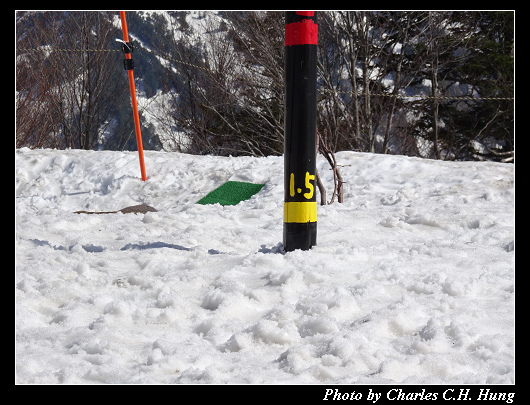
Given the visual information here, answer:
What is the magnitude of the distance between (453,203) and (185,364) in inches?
167

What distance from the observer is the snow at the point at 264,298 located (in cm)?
212

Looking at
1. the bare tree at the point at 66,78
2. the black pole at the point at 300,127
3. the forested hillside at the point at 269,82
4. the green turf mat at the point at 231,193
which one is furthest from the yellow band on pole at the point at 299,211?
the bare tree at the point at 66,78


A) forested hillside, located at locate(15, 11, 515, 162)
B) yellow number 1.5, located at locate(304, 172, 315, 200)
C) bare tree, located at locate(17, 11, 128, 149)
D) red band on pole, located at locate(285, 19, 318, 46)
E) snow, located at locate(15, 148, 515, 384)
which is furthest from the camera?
forested hillside, located at locate(15, 11, 515, 162)

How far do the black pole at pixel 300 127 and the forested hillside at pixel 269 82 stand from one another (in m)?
11.4

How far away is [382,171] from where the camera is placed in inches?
319

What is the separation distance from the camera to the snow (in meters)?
2.12

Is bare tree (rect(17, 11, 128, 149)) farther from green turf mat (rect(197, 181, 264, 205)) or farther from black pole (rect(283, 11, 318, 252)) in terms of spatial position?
black pole (rect(283, 11, 318, 252))

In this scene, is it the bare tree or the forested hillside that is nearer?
the bare tree

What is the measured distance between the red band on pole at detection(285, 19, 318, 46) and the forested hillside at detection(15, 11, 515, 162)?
1150 cm

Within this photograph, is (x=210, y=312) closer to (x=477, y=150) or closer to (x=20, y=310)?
(x=20, y=310)

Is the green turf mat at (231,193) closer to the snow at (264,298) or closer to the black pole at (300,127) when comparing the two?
the snow at (264,298)

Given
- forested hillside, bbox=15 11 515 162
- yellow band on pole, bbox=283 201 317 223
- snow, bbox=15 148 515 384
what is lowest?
snow, bbox=15 148 515 384

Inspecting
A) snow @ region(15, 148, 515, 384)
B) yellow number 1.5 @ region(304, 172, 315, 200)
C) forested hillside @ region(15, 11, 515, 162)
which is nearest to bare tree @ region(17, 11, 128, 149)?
forested hillside @ region(15, 11, 515, 162)

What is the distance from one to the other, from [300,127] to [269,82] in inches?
542
